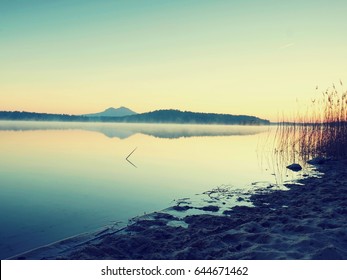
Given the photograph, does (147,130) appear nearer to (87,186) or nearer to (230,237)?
(87,186)

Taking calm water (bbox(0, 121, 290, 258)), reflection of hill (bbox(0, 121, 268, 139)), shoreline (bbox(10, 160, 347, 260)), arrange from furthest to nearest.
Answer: reflection of hill (bbox(0, 121, 268, 139)) < calm water (bbox(0, 121, 290, 258)) < shoreline (bbox(10, 160, 347, 260))

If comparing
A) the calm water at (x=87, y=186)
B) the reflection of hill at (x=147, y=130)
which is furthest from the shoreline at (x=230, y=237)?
the reflection of hill at (x=147, y=130)

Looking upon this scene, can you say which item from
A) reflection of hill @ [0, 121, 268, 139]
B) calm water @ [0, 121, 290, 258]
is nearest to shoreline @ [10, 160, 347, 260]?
calm water @ [0, 121, 290, 258]

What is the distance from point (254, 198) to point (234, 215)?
2.26 meters

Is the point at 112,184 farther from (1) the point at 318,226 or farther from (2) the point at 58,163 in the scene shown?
(1) the point at 318,226

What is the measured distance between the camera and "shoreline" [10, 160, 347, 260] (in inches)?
196

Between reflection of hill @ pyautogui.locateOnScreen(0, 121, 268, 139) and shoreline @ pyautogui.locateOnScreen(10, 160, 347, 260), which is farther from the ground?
reflection of hill @ pyautogui.locateOnScreen(0, 121, 268, 139)

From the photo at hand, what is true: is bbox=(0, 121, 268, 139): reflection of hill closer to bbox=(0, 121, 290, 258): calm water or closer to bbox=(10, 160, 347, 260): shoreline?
bbox=(0, 121, 290, 258): calm water

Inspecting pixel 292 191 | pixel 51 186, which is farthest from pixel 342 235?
pixel 51 186

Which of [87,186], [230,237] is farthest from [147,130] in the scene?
[230,237]

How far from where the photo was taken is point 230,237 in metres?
5.82

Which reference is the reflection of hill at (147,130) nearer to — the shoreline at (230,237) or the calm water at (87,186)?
the calm water at (87,186)

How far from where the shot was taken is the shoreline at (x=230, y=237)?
16.3ft

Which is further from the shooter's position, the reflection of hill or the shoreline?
the reflection of hill
